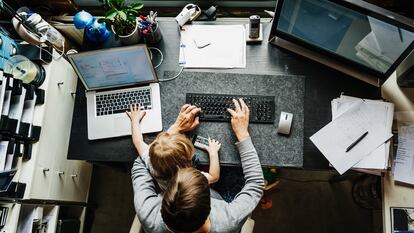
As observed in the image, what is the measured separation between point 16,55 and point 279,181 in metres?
1.38

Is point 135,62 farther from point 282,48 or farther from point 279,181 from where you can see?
point 279,181

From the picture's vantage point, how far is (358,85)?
1.48m

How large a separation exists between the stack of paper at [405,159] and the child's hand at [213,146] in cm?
64

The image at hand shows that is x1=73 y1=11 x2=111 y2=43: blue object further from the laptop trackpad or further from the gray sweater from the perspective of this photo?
the gray sweater

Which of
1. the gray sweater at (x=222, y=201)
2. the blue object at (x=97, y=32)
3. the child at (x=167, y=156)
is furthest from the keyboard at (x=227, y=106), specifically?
the blue object at (x=97, y=32)

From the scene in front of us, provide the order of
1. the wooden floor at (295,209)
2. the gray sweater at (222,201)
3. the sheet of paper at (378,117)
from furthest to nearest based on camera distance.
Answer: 1. the wooden floor at (295,209)
2. the sheet of paper at (378,117)
3. the gray sweater at (222,201)

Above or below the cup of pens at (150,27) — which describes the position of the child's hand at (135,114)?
below

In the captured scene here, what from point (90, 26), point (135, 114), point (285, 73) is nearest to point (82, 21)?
point (90, 26)

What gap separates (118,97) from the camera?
1.52 metres

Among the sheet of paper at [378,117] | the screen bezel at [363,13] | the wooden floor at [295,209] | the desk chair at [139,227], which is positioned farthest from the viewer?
the wooden floor at [295,209]

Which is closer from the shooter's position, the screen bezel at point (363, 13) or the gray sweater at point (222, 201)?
the screen bezel at point (363, 13)

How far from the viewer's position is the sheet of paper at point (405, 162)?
1371 mm

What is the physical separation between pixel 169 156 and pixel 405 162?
2.77 feet

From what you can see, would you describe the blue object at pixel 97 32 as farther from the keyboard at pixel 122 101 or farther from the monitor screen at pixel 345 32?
the monitor screen at pixel 345 32
